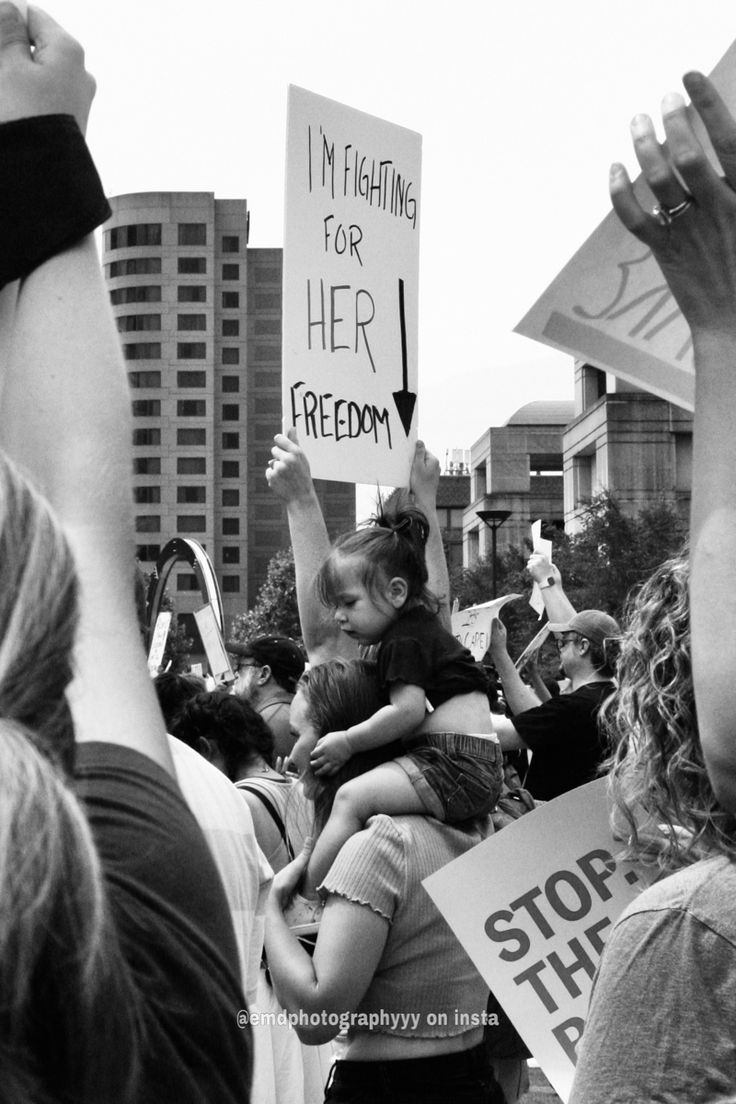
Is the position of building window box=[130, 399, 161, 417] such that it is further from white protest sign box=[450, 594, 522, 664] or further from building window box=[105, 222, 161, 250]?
white protest sign box=[450, 594, 522, 664]

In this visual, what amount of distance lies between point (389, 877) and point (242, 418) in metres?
124

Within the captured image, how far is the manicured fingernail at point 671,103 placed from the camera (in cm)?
151

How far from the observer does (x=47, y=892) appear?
2.55ft

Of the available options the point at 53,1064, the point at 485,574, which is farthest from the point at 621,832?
the point at 485,574

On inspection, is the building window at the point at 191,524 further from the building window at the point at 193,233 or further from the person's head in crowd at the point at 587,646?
the person's head in crowd at the point at 587,646

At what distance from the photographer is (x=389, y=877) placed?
3.23 meters

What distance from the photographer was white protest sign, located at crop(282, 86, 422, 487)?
438cm

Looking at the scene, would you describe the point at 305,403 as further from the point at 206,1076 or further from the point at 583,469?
the point at 583,469

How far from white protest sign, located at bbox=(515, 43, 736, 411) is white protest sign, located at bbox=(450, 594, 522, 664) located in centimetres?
595

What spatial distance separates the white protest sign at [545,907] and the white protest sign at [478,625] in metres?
5.32

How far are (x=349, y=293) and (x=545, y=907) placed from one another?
7.66 feet

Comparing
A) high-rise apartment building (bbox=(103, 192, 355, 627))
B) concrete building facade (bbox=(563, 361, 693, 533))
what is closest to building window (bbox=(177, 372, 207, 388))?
high-rise apartment building (bbox=(103, 192, 355, 627))

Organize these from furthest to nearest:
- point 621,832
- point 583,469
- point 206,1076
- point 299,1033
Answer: point 583,469 < point 299,1033 < point 621,832 < point 206,1076

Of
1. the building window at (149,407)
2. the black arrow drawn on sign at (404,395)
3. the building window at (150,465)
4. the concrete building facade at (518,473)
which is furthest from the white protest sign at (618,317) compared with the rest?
the building window at (149,407)
